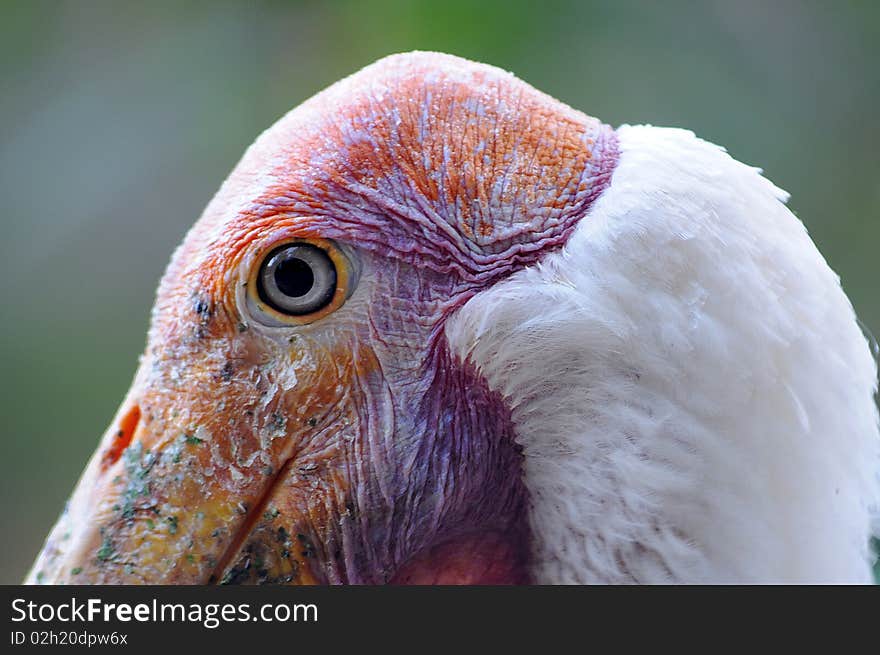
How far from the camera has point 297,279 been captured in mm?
1541

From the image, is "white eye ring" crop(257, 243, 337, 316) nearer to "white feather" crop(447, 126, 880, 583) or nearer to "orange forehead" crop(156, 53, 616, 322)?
"orange forehead" crop(156, 53, 616, 322)

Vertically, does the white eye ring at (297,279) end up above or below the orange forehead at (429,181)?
below

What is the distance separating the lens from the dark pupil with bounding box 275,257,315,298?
153cm

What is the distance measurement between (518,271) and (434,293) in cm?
14

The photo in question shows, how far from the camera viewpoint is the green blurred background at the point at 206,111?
13.1ft

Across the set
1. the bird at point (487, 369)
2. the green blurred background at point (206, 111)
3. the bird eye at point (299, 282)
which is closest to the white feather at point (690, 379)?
the bird at point (487, 369)

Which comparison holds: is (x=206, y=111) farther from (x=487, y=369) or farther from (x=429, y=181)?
(x=487, y=369)

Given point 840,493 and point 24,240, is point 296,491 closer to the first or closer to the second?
point 840,493

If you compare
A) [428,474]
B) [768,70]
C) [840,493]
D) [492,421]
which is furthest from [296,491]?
[768,70]

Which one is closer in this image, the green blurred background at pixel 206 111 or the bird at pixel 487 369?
the bird at pixel 487 369

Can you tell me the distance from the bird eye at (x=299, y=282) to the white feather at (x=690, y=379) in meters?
0.21

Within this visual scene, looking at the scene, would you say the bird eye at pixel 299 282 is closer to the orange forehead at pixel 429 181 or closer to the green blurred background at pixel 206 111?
the orange forehead at pixel 429 181

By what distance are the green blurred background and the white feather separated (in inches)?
96.7

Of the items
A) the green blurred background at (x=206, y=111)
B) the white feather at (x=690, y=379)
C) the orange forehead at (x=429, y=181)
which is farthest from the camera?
the green blurred background at (x=206, y=111)
